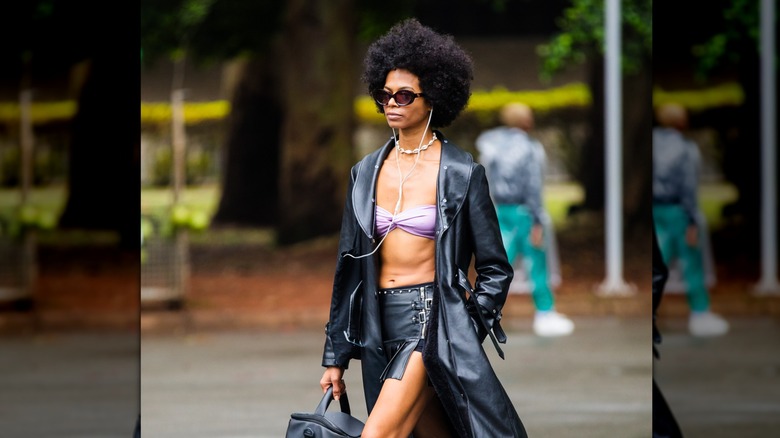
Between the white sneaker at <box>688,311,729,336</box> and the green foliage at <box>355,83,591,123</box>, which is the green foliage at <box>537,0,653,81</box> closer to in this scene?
the green foliage at <box>355,83,591,123</box>

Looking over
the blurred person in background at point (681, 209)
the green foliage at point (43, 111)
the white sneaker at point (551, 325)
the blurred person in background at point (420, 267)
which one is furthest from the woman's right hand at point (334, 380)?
the green foliage at point (43, 111)

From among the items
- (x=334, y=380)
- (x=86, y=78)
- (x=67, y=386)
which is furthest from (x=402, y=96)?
(x=86, y=78)

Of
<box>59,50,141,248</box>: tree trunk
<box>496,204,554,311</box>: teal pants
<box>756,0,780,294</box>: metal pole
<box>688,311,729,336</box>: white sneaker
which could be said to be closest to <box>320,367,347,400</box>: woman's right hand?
<box>756,0,780,294</box>: metal pole

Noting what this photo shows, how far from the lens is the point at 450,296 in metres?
5.00

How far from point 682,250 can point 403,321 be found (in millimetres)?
7450

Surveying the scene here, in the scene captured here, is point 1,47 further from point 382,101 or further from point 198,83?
point 198,83

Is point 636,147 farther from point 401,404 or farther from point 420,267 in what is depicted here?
point 401,404

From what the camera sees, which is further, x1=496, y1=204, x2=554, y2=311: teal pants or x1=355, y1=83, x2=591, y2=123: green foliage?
x1=355, y1=83, x2=591, y2=123: green foliage

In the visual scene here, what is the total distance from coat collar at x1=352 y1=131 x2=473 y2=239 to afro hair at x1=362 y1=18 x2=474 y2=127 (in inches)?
6.5

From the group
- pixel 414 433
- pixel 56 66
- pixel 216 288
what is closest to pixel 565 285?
pixel 216 288

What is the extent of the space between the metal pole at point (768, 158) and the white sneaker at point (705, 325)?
1.31 m

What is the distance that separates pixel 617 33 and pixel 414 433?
11.4 metres

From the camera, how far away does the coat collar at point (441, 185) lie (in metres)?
5.04

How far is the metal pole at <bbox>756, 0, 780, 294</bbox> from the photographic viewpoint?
38.4ft
